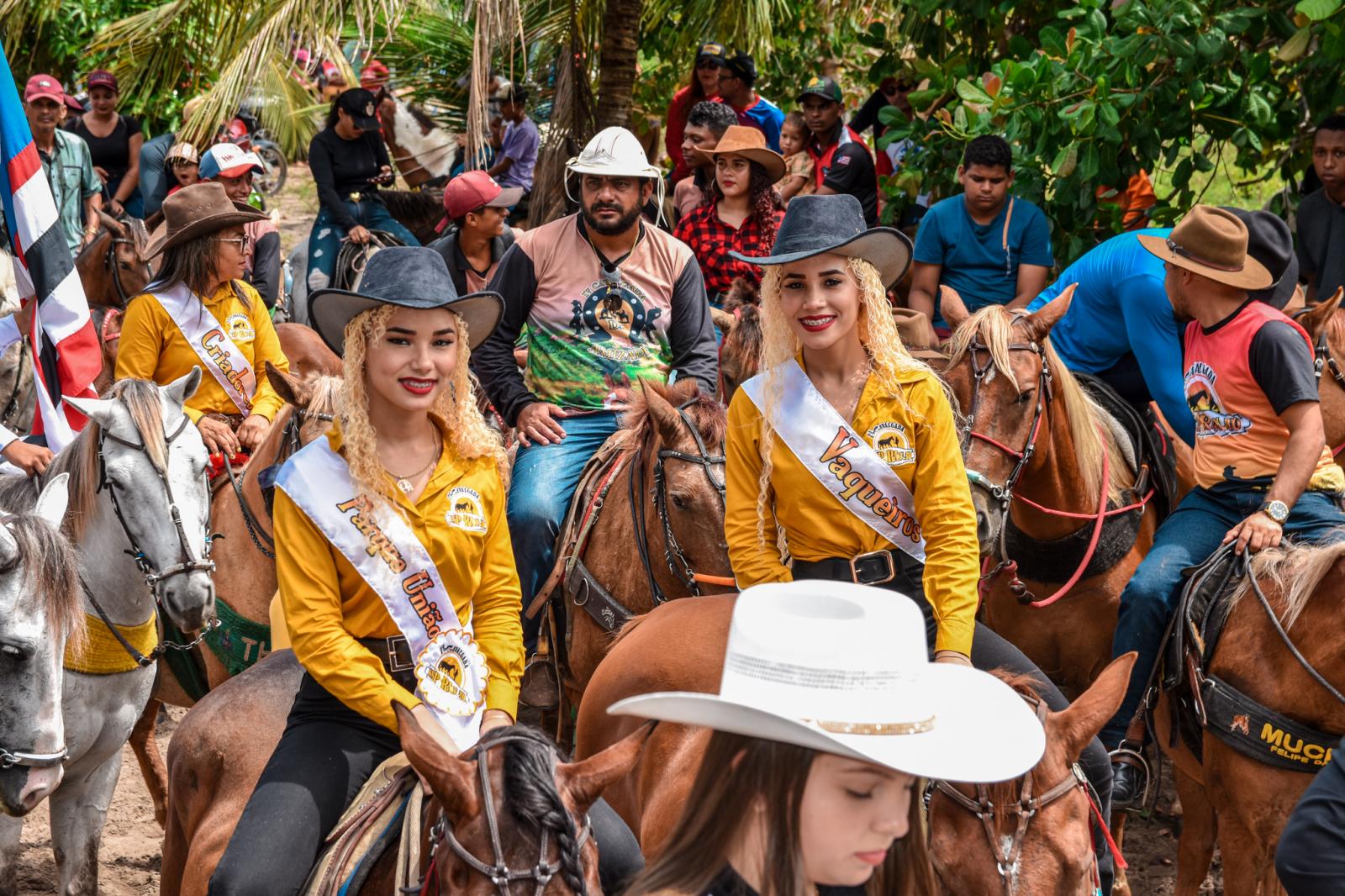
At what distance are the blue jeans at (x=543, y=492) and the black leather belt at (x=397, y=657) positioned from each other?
8.04 ft

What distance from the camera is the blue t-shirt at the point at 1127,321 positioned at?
6703 millimetres

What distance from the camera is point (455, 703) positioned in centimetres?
388

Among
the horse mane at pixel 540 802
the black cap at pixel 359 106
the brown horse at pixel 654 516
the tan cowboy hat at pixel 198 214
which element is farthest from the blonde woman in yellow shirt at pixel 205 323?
the black cap at pixel 359 106

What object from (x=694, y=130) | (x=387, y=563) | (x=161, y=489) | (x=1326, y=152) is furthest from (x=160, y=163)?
(x=387, y=563)

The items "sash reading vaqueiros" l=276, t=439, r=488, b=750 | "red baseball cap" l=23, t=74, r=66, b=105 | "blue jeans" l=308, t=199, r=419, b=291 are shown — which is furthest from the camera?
"red baseball cap" l=23, t=74, r=66, b=105

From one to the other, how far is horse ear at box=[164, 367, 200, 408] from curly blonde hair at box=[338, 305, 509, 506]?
2442 millimetres

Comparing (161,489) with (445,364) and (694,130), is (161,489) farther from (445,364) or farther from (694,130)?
(694,130)

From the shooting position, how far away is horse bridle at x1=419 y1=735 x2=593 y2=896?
295 cm

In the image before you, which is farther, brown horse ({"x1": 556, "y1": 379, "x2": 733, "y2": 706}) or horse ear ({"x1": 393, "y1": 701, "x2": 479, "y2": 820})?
brown horse ({"x1": 556, "y1": 379, "x2": 733, "y2": 706})

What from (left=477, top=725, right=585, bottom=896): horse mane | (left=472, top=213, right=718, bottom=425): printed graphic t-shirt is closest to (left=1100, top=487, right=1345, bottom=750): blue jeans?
(left=472, top=213, right=718, bottom=425): printed graphic t-shirt

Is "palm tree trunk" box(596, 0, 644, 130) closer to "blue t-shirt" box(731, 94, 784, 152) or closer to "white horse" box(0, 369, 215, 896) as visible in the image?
"blue t-shirt" box(731, 94, 784, 152)

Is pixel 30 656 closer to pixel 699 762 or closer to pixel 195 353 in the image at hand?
pixel 699 762

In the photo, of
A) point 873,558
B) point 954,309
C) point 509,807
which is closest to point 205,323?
point 954,309

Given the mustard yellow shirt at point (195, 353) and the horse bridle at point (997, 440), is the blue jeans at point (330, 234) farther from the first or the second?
the horse bridle at point (997, 440)
